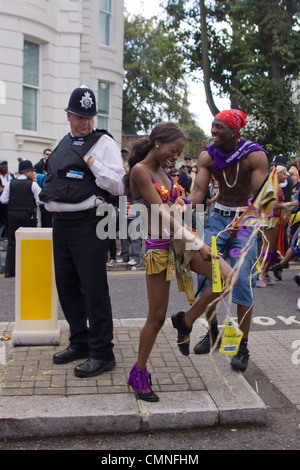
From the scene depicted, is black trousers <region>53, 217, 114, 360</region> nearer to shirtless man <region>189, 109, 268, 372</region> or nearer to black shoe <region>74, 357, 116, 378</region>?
black shoe <region>74, 357, 116, 378</region>

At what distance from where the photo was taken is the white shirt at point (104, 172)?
362 cm

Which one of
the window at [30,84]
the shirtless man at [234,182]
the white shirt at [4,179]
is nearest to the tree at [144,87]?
the window at [30,84]

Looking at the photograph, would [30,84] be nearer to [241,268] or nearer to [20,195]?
[20,195]

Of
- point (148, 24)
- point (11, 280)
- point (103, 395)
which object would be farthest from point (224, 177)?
point (148, 24)

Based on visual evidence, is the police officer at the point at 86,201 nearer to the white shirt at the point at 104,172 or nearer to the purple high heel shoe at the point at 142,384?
the white shirt at the point at 104,172

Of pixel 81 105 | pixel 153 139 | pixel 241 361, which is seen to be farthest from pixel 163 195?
pixel 241 361

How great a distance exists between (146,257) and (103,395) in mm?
981

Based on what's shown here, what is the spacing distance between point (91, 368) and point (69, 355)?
1.09 ft

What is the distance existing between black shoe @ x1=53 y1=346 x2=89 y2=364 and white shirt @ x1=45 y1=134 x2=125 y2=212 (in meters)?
1.14

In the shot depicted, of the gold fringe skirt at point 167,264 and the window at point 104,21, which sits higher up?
the window at point 104,21

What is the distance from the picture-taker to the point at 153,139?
131 inches

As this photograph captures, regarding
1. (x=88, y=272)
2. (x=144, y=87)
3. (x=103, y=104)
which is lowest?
(x=88, y=272)

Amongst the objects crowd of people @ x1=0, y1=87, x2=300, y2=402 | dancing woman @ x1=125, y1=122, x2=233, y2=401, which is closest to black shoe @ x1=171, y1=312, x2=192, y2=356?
crowd of people @ x1=0, y1=87, x2=300, y2=402
